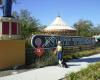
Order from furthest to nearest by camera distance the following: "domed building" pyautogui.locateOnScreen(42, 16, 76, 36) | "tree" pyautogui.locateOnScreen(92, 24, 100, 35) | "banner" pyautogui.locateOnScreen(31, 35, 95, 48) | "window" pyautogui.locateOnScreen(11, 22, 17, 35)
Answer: "tree" pyautogui.locateOnScreen(92, 24, 100, 35), "domed building" pyautogui.locateOnScreen(42, 16, 76, 36), "window" pyautogui.locateOnScreen(11, 22, 17, 35), "banner" pyautogui.locateOnScreen(31, 35, 95, 48)

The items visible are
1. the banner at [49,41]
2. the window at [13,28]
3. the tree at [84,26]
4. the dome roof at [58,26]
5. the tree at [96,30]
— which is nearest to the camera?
the banner at [49,41]

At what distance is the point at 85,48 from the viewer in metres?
33.1

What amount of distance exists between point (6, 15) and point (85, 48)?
1381 centimetres

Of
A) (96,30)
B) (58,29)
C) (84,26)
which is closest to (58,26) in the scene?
(58,29)

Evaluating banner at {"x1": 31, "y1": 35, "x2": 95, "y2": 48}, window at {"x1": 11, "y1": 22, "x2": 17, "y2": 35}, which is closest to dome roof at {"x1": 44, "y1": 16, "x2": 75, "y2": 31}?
banner at {"x1": 31, "y1": 35, "x2": 95, "y2": 48}

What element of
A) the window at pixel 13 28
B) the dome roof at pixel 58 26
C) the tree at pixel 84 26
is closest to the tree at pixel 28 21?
the dome roof at pixel 58 26

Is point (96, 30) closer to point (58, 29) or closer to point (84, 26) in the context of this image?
point (84, 26)

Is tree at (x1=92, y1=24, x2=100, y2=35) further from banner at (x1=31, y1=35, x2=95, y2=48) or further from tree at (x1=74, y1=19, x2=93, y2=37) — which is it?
banner at (x1=31, y1=35, x2=95, y2=48)

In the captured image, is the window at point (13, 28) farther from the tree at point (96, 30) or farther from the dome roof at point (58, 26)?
the tree at point (96, 30)

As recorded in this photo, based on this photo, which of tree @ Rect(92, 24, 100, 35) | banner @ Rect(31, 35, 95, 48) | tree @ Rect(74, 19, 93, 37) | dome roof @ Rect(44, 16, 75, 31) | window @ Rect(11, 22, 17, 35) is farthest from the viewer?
tree @ Rect(92, 24, 100, 35)

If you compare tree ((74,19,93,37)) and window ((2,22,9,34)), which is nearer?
window ((2,22,9,34))

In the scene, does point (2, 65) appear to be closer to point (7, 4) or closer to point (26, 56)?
point (26, 56)

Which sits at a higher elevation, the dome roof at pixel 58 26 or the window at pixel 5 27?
the dome roof at pixel 58 26

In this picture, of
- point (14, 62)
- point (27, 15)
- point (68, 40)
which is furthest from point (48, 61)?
point (27, 15)
